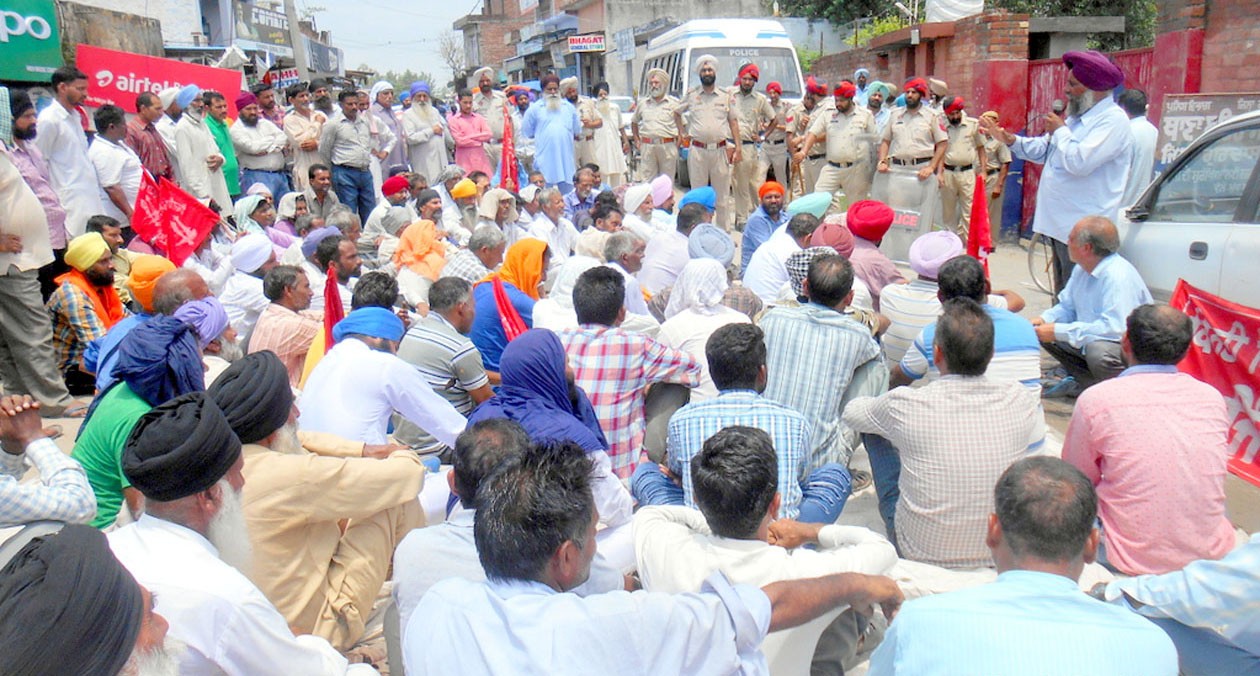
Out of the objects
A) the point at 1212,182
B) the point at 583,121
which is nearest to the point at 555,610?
the point at 1212,182

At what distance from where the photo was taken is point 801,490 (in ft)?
10.4

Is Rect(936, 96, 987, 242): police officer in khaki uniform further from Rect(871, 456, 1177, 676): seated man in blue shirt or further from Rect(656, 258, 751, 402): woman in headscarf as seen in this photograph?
Rect(871, 456, 1177, 676): seated man in blue shirt

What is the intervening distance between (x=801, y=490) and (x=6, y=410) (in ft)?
8.15

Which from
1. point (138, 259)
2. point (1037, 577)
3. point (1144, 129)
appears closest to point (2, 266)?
point (138, 259)

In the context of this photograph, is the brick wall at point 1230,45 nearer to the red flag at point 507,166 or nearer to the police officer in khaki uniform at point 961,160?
the police officer in khaki uniform at point 961,160

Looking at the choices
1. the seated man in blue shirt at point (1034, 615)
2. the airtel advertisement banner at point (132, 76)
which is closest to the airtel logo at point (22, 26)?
the airtel advertisement banner at point (132, 76)

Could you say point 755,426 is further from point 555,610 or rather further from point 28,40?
point 28,40

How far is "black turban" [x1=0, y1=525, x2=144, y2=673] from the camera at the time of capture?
1.44 m

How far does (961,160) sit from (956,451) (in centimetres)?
753

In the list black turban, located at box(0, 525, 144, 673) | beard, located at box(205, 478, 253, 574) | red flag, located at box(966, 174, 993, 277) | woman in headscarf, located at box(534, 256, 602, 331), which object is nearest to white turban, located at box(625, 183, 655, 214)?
woman in headscarf, located at box(534, 256, 602, 331)

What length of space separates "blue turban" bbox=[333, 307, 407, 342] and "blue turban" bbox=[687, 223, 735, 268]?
2.91 m

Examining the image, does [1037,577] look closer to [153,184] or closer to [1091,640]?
[1091,640]

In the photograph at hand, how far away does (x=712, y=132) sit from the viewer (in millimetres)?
10609

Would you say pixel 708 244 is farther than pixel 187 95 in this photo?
No
